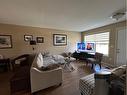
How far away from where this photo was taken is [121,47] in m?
3.87

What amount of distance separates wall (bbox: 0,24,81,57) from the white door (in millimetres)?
3001

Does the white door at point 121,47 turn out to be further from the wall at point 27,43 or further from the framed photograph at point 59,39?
the framed photograph at point 59,39

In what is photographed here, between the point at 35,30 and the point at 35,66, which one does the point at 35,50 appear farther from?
the point at 35,66

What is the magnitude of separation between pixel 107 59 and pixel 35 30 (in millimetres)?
4314

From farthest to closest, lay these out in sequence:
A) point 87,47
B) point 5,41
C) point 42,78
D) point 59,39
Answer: point 59,39, point 87,47, point 5,41, point 42,78

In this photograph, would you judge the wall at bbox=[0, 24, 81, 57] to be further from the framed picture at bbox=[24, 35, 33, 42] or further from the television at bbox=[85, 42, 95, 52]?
the television at bbox=[85, 42, 95, 52]

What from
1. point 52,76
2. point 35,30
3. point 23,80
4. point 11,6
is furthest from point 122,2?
point 35,30

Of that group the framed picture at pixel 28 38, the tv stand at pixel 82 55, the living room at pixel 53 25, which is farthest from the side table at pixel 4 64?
the tv stand at pixel 82 55

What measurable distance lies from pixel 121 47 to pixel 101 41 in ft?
4.22

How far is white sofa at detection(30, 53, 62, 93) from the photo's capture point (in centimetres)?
212

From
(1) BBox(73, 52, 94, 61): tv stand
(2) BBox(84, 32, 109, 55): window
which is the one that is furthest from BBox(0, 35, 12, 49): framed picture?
(2) BBox(84, 32, 109, 55): window

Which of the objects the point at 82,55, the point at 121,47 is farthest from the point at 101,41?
the point at 82,55

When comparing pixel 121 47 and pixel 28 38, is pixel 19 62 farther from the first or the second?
pixel 121 47

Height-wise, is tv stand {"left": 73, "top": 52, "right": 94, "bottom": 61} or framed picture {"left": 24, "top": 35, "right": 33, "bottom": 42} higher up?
framed picture {"left": 24, "top": 35, "right": 33, "bottom": 42}
